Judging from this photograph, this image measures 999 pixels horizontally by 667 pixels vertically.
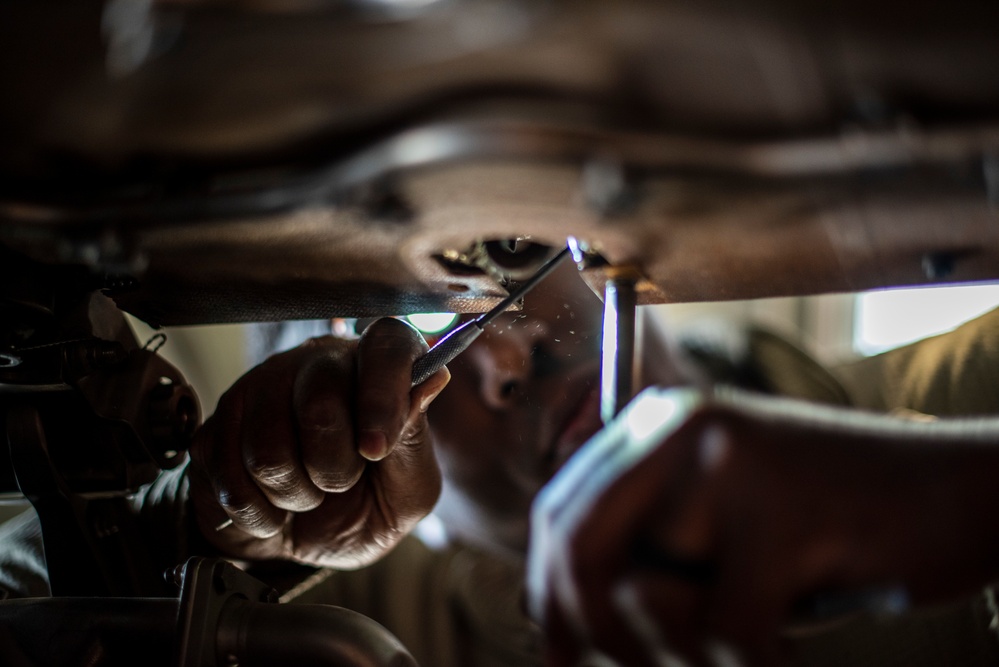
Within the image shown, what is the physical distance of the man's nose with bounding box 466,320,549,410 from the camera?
46 cm

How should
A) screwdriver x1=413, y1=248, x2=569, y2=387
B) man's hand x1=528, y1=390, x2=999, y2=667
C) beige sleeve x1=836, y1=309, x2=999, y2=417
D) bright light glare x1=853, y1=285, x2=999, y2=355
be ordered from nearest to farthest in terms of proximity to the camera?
man's hand x1=528, y1=390, x2=999, y2=667 < screwdriver x1=413, y1=248, x2=569, y2=387 < beige sleeve x1=836, y1=309, x2=999, y2=417 < bright light glare x1=853, y1=285, x2=999, y2=355

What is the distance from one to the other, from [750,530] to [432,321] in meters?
0.29

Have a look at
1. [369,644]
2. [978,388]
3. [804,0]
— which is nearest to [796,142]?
[804,0]

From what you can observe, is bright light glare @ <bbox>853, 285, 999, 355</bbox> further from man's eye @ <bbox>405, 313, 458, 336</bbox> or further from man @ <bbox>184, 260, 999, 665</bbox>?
man's eye @ <bbox>405, 313, 458, 336</bbox>

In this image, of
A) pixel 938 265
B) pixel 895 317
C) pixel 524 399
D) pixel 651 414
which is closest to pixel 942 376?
pixel 524 399

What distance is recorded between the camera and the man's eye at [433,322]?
0.46 metres

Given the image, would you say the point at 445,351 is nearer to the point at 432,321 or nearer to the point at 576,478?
the point at 432,321

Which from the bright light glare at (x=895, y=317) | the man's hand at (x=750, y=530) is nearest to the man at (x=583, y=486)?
the man's hand at (x=750, y=530)

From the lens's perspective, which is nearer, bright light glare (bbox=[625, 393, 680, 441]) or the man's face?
bright light glare (bbox=[625, 393, 680, 441])

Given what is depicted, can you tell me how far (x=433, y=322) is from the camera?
18.8 inches

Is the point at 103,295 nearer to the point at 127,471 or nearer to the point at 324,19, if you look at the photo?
the point at 127,471

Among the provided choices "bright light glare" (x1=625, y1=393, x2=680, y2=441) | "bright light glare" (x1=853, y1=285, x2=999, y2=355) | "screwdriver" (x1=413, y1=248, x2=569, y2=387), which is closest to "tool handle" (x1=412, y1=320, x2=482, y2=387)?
"screwdriver" (x1=413, y1=248, x2=569, y2=387)

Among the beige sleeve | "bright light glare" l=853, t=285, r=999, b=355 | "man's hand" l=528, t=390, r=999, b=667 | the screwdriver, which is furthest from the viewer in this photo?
"bright light glare" l=853, t=285, r=999, b=355

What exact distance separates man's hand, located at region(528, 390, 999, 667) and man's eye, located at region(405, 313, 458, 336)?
0.80ft
